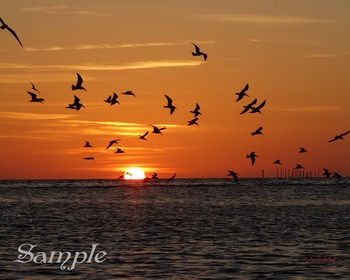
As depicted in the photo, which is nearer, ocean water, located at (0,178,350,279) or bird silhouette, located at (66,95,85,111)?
ocean water, located at (0,178,350,279)

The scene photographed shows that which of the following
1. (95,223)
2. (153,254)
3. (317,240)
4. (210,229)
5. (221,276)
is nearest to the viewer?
(221,276)

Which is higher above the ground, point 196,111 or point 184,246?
point 196,111

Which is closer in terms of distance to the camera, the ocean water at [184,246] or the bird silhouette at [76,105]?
the ocean water at [184,246]

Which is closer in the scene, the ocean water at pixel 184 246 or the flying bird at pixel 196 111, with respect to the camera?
the ocean water at pixel 184 246

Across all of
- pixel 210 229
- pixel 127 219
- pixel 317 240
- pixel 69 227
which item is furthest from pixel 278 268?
pixel 127 219

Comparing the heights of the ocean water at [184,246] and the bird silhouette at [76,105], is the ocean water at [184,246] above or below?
below

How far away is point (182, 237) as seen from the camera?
194 ft

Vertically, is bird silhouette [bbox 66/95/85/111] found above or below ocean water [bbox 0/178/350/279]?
above

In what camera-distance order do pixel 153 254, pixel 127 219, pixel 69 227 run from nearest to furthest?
pixel 153 254
pixel 69 227
pixel 127 219

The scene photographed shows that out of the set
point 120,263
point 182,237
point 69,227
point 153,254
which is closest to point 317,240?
point 182,237

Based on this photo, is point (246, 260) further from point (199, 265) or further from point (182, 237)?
point (182, 237)

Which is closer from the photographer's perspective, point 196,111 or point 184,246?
point 184,246

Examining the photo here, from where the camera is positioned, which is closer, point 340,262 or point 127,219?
point 340,262

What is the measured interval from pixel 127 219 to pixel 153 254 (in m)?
32.0
